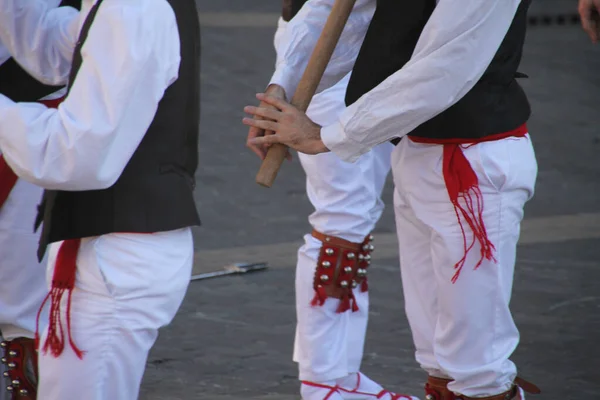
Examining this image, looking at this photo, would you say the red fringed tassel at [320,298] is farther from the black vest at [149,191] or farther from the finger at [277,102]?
the black vest at [149,191]

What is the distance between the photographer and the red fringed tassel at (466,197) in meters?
2.84

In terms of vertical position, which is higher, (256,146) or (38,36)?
(38,36)

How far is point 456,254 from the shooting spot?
9.41ft

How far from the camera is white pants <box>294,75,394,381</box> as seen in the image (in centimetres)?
379

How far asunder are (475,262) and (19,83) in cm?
139

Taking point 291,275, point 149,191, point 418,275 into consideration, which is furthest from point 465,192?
point 291,275

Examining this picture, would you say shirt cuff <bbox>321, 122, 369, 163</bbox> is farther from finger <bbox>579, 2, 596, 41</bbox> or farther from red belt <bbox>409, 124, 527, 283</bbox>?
finger <bbox>579, 2, 596, 41</bbox>

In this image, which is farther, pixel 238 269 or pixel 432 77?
pixel 238 269

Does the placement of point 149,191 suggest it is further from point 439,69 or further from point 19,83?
point 19,83

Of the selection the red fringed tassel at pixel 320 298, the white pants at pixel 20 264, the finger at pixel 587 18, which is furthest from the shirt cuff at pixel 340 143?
Answer: the red fringed tassel at pixel 320 298

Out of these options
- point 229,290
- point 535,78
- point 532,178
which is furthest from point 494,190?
point 535,78

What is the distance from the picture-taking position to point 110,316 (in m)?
2.51

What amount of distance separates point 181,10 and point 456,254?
3.05 feet

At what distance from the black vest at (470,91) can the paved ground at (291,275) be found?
158 centimetres
